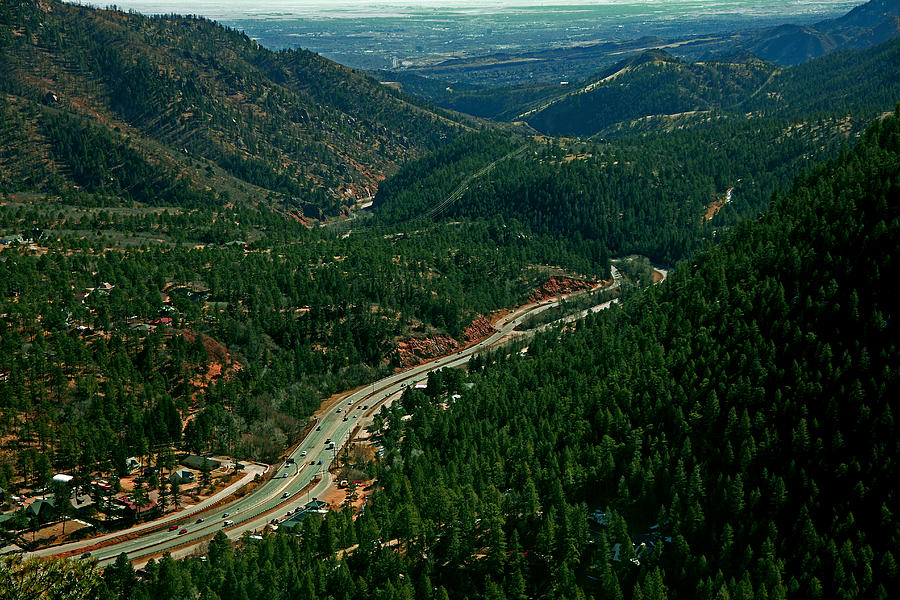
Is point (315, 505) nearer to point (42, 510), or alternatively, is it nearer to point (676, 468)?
point (42, 510)

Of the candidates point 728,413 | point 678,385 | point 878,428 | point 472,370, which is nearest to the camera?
point 878,428

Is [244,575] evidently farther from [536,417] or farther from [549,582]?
[536,417]

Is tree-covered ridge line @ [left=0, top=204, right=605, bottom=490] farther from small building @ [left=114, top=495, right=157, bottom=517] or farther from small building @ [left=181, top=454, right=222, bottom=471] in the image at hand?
small building @ [left=114, top=495, right=157, bottom=517]

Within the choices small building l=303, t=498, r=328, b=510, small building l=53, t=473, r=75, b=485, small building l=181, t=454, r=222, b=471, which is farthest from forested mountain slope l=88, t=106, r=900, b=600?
small building l=53, t=473, r=75, b=485

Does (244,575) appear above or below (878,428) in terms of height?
below

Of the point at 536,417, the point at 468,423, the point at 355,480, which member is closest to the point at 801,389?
the point at 536,417

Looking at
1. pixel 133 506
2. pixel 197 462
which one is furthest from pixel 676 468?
pixel 133 506

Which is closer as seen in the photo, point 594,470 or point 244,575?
point 244,575
